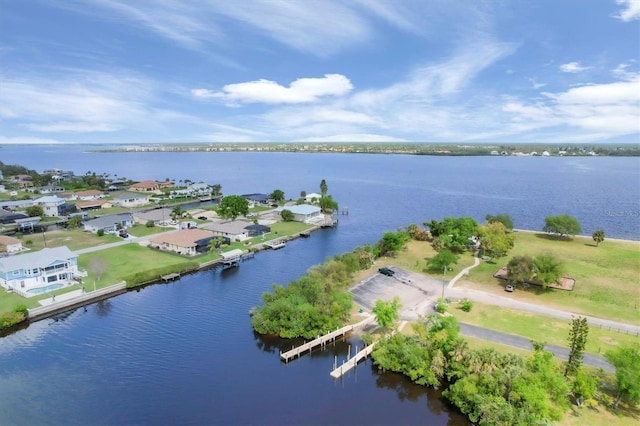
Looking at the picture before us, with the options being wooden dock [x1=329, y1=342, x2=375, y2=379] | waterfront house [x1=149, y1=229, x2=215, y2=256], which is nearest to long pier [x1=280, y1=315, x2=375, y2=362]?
wooden dock [x1=329, y1=342, x2=375, y2=379]

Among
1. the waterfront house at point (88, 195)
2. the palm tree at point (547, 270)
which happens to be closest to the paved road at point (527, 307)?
the palm tree at point (547, 270)

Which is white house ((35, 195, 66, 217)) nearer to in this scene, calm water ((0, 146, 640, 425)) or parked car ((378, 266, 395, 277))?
calm water ((0, 146, 640, 425))

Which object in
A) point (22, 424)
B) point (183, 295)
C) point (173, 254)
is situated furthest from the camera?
point (173, 254)

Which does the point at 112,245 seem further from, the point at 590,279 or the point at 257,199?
the point at 590,279

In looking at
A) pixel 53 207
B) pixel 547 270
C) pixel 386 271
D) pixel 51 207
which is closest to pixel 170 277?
pixel 386 271

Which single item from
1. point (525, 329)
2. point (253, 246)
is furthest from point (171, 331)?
point (525, 329)

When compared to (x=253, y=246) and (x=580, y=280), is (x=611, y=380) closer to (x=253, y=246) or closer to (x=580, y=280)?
(x=580, y=280)

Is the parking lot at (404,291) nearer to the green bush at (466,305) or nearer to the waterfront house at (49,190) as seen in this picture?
the green bush at (466,305)
